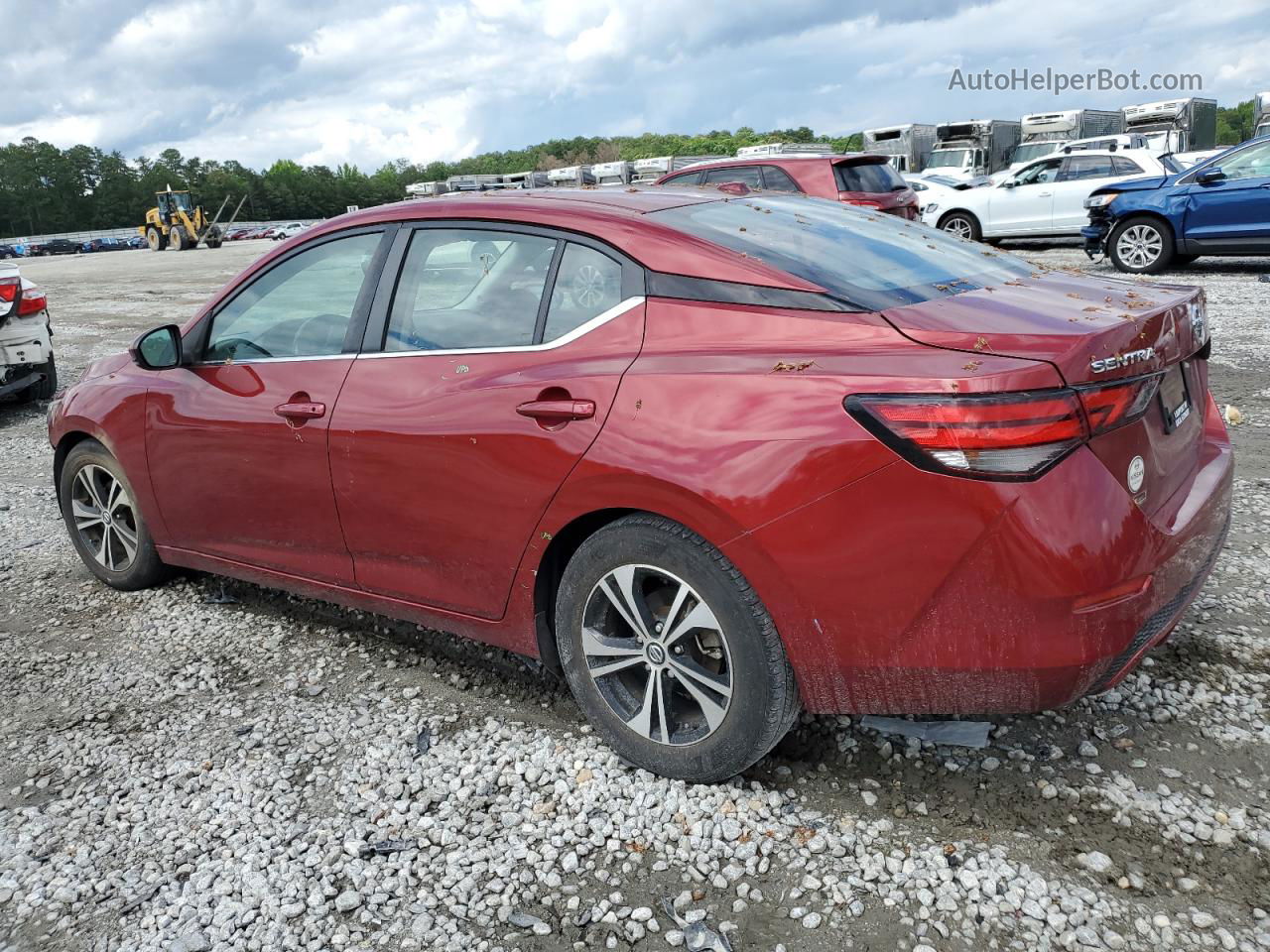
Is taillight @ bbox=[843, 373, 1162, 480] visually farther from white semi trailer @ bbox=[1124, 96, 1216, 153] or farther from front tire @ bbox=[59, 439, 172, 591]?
white semi trailer @ bbox=[1124, 96, 1216, 153]

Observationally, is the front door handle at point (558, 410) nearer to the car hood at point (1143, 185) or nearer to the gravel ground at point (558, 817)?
the gravel ground at point (558, 817)

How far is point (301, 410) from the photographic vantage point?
350 cm

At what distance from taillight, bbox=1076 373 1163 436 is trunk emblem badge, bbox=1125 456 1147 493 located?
0.10m

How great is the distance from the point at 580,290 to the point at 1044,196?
16929mm

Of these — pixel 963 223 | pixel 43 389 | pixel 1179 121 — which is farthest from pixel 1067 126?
pixel 43 389

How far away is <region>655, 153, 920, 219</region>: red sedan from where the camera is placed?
12.6 meters

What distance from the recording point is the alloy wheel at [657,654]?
2691 millimetres

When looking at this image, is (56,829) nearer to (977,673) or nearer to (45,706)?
(45,706)

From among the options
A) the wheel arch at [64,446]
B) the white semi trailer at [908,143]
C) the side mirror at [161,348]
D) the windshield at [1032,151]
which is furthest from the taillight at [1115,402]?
the white semi trailer at [908,143]

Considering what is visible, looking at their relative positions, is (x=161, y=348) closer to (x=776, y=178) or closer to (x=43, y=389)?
(x=43, y=389)

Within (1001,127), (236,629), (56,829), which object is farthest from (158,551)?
(1001,127)

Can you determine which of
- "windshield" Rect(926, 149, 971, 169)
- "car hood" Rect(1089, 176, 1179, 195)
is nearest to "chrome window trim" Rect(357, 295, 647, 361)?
"car hood" Rect(1089, 176, 1179, 195)

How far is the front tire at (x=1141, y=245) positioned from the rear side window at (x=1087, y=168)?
4242 mm

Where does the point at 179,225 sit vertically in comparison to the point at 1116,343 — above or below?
above
